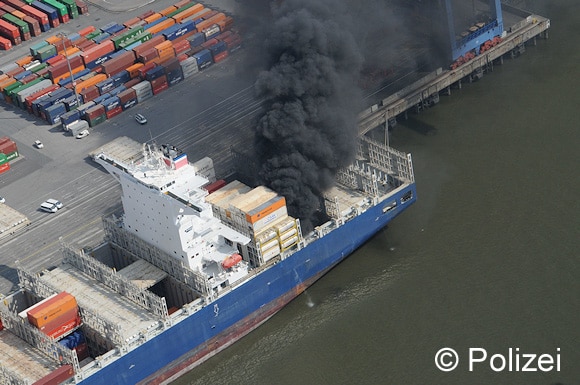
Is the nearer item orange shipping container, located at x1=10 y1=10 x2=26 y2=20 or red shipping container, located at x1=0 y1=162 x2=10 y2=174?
red shipping container, located at x1=0 y1=162 x2=10 y2=174

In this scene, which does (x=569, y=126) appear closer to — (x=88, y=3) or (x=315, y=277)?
(x=315, y=277)

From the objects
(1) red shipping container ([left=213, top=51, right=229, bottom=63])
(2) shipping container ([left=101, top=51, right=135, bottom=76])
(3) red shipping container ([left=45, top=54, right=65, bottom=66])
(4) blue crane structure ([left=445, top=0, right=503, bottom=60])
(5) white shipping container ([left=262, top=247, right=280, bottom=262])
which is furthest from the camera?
(3) red shipping container ([left=45, top=54, right=65, bottom=66])

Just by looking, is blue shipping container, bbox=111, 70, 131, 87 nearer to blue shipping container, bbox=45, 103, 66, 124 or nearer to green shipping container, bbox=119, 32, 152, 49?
green shipping container, bbox=119, 32, 152, 49

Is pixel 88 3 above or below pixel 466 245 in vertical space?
above

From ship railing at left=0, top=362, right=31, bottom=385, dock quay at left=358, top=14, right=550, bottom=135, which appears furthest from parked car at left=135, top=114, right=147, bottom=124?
ship railing at left=0, top=362, right=31, bottom=385

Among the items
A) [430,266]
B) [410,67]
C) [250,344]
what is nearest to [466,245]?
[430,266]

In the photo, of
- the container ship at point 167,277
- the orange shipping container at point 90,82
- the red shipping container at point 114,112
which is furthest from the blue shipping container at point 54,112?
the container ship at point 167,277

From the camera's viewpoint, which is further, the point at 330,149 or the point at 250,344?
the point at 330,149
